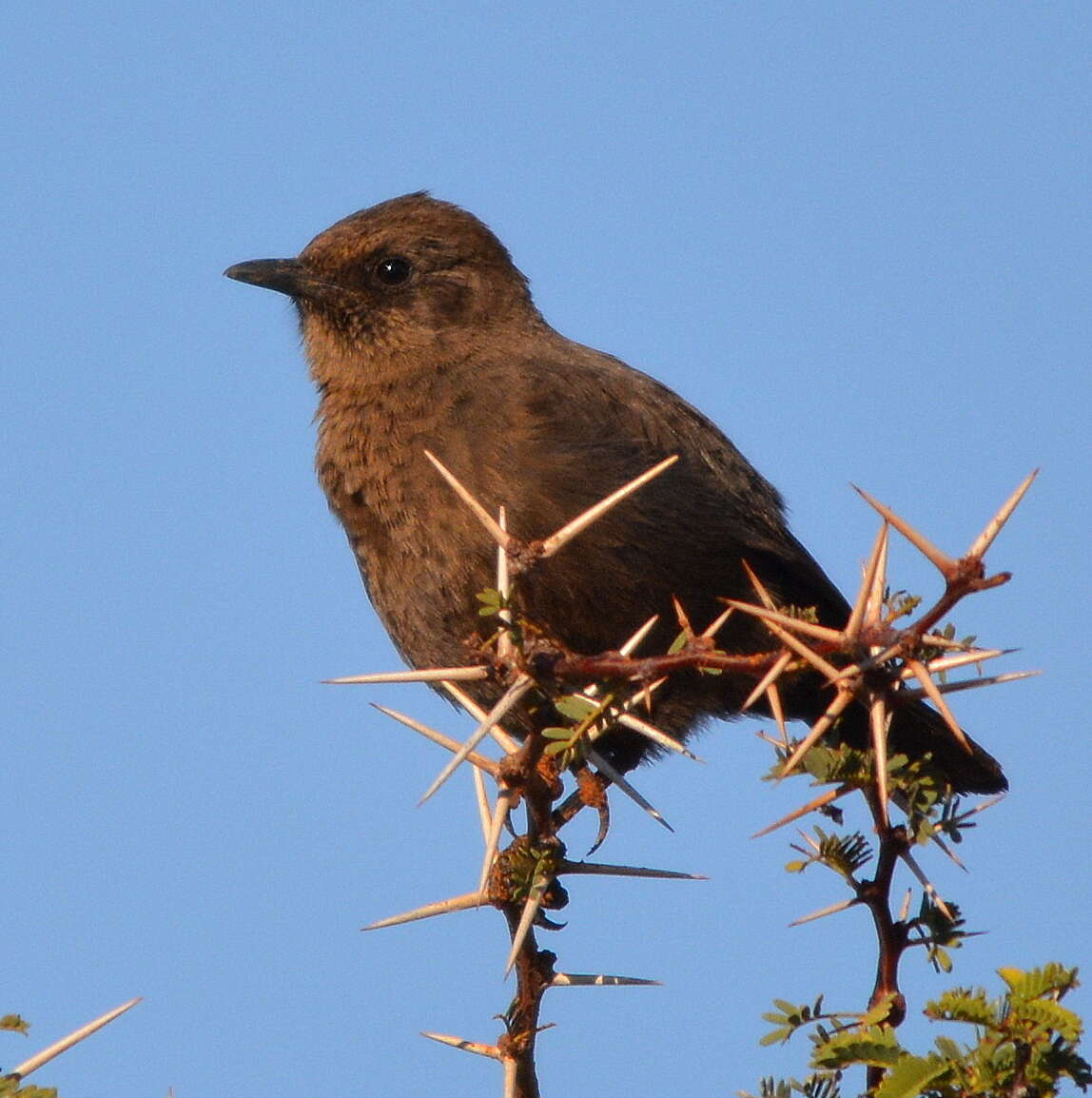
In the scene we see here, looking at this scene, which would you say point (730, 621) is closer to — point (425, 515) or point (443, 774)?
point (425, 515)

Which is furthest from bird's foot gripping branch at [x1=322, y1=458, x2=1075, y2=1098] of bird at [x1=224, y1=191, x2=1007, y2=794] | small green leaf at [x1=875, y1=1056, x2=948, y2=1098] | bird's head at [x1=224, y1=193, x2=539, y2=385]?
bird's head at [x1=224, y1=193, x2=539, y2=385]

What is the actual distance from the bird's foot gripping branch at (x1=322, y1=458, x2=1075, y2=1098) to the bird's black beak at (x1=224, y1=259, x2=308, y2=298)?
14.2ft

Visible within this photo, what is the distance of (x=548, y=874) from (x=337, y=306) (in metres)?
4.44

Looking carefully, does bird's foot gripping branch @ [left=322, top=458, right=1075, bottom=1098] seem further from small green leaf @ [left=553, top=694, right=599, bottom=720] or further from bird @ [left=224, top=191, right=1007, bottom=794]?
bird @ [left=224, top=191, right=1007, bottom=794]

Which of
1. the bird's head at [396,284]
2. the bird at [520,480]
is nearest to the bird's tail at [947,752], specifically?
the bird at [520,480]

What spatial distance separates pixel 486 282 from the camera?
26.1 ft

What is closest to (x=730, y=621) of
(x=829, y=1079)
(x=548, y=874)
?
(x=548, y=874)

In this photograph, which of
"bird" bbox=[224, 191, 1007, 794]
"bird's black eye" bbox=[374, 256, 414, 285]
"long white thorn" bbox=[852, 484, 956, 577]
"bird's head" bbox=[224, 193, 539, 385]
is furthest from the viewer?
"bird's black eye" bbox=[374, 256, 414, 285]

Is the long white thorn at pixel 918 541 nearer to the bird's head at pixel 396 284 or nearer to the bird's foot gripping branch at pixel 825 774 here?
the bird's foot gripping branch at pixel 825 774

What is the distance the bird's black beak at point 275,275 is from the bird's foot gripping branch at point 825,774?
4.33 meters

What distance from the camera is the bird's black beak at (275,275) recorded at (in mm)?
7820

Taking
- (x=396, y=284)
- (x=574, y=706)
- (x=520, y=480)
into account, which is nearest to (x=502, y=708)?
(x=574, y=706)

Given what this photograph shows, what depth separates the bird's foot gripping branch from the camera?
2977mm

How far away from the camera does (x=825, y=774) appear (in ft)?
11.3
